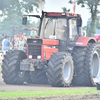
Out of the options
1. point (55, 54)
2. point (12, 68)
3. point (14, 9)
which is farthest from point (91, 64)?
point (14, 9)

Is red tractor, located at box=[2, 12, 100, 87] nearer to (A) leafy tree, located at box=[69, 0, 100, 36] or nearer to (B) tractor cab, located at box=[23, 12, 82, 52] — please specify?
(B) tractor cab, located at box=[23, 12, 82, 52]

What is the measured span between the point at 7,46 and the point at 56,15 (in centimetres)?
744

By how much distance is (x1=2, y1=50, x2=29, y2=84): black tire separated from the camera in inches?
441

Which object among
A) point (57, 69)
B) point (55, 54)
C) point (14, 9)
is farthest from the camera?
point (14, 9)

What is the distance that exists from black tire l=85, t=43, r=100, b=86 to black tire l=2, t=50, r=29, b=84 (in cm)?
231

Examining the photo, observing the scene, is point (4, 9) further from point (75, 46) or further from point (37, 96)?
point (37, 96)

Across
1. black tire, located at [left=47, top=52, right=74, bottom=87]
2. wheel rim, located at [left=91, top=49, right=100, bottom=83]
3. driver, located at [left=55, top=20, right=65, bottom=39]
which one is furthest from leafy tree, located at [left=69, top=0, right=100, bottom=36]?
black tire, located at [left=47, top=52, right=74, bottom=87]

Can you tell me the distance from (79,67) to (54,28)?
162cm

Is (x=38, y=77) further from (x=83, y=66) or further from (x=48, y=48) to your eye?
(x=83, y=66)

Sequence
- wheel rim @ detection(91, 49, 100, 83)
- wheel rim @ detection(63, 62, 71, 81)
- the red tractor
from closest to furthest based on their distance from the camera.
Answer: the red tractor
wheel rim @ detection(63, 62, 71, 81)
wheel rim @ detection(91, 49, 100, 83)

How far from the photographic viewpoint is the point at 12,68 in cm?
1120

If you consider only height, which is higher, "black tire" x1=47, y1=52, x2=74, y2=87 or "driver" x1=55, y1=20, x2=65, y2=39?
"driver" x1=55, y1=20, x2=65, y2=39

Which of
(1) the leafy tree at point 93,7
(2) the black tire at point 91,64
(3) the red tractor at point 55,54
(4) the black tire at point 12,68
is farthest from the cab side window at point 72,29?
(1) the leafy tree at point 93,7

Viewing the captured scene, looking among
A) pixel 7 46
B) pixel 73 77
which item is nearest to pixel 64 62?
pixel 73 77
